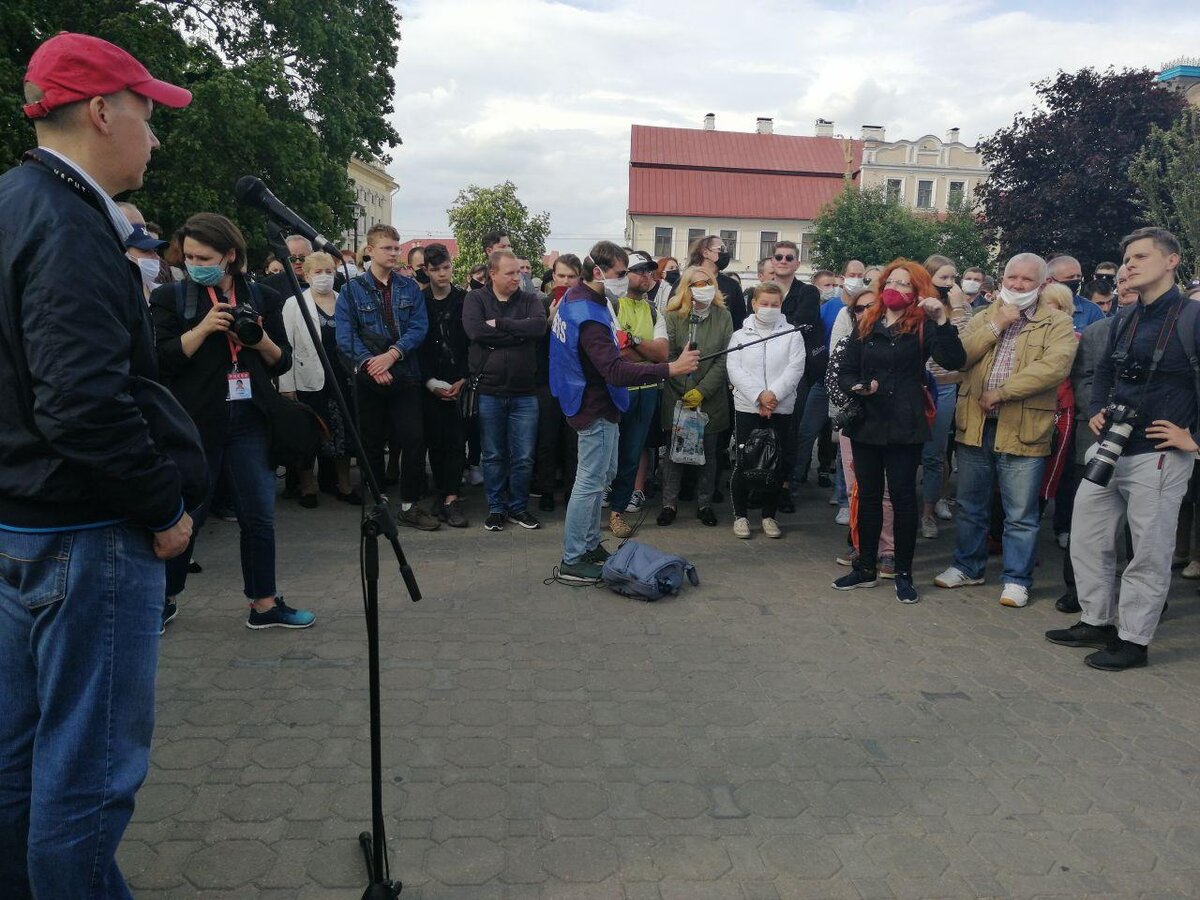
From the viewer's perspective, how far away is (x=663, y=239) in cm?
7162

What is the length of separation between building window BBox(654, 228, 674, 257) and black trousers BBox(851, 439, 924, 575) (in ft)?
220

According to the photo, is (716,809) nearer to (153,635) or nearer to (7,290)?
(153,635)

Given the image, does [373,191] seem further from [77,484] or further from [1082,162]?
[77,484]

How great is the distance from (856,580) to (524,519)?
2788 mm

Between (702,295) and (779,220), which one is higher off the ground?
(779,220)

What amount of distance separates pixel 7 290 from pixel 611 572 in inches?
166

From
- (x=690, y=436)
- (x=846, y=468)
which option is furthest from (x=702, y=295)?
(x=846, y=468)

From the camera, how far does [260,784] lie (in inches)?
134

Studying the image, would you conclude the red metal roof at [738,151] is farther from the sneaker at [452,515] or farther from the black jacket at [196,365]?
the black jacket at [196,365]

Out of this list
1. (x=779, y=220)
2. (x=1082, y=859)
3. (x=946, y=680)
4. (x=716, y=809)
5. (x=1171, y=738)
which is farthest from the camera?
(x=779, y=220)

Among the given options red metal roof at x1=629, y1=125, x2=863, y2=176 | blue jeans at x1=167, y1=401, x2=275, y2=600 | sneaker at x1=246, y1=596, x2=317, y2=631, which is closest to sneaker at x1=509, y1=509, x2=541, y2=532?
sneaker at x1=246, y1=596, x2=317, y2=631

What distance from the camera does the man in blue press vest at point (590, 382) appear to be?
18.9ft

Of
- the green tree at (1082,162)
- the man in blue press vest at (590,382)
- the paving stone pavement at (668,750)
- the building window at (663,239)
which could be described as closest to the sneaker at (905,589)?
the paving stone pavement at (668,750)

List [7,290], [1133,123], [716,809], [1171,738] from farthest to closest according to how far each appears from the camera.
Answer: [1133,123] → [1171,738] → [716,809] → [7,290]
